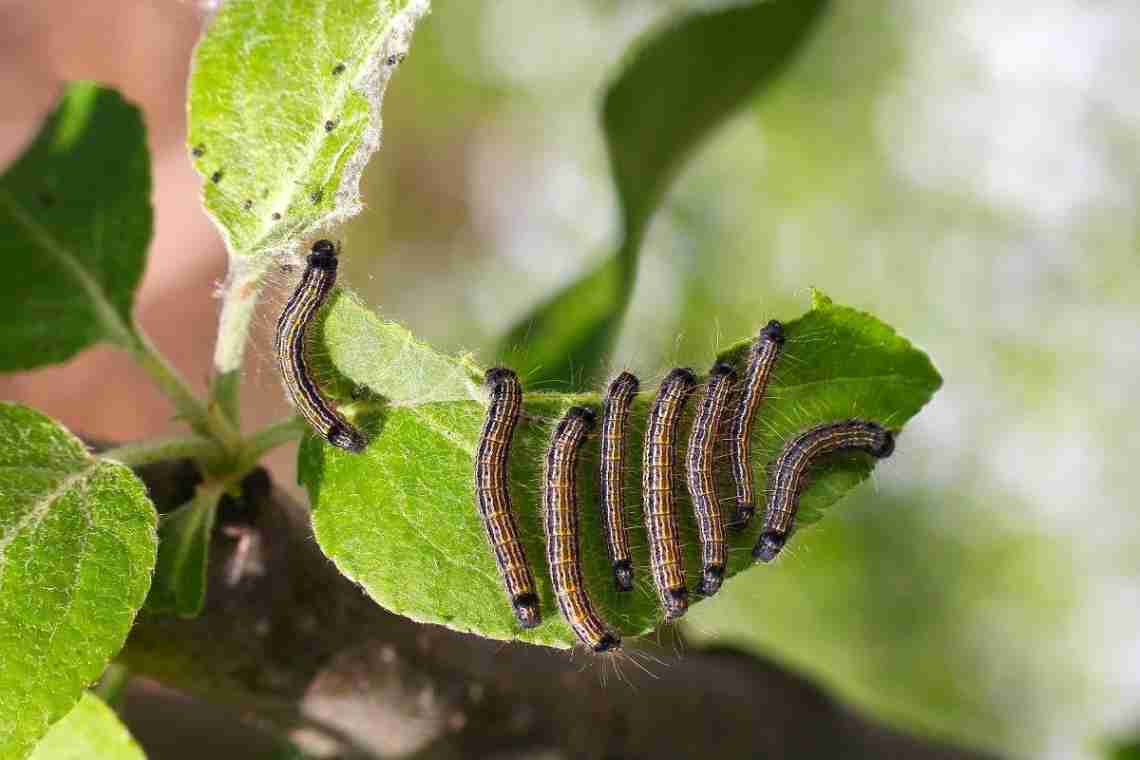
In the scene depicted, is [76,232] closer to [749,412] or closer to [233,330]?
[233,330]

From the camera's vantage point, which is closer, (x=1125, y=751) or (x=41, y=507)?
(x=41, y=507)

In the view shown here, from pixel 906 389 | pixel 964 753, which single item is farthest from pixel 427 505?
pixel 964 753

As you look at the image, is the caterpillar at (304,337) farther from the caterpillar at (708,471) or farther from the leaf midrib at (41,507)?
the caterpillar at (708,471)

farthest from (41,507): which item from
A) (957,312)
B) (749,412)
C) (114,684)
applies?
(957,312)

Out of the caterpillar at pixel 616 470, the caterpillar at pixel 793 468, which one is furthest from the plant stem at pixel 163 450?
the caterpillar at pixel 793 468

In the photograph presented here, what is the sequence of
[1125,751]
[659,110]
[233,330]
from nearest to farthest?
1. [233,330]
2. [659,110]
3. [1125,751]
